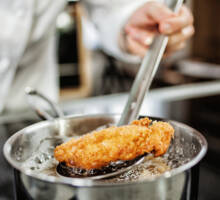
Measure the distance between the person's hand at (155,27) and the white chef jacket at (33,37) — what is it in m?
0.10

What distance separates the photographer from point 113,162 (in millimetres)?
363

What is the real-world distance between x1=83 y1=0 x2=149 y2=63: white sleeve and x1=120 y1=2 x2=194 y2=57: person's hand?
0.04 m

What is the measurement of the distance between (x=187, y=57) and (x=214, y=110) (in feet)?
8.21

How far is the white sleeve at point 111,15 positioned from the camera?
2.91 feet

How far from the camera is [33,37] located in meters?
0.87

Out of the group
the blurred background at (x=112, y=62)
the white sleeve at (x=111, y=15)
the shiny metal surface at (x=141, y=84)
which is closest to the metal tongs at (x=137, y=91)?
the shiny metal surface at (x=141, y=84)

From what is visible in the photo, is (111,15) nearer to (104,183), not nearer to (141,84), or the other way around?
(141,84)

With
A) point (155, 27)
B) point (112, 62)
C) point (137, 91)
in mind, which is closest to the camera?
point (137, 91)

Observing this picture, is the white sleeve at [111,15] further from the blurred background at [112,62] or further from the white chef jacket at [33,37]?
the blurred background at [112,62]

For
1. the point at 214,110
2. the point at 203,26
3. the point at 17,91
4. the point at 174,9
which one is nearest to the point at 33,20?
the point at 17,91

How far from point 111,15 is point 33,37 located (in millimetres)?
246

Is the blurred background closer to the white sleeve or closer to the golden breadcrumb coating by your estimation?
the white sleeve

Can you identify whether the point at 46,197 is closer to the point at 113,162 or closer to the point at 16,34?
the point at 113,162

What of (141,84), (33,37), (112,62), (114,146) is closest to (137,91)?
(141,84)
